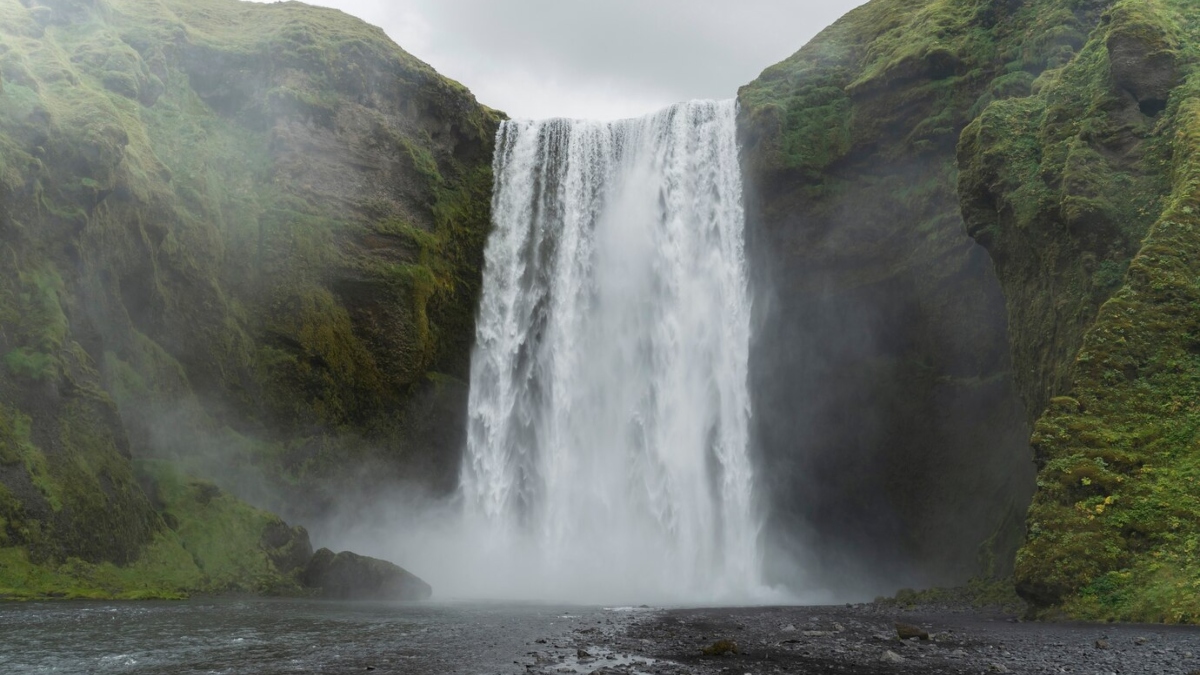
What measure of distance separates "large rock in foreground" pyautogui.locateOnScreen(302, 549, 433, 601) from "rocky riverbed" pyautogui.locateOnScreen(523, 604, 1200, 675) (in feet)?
44.1

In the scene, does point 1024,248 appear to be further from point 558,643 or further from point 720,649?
point 558,643

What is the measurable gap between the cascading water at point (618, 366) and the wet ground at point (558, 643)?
1497 cm

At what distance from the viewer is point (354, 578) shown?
30000 mm

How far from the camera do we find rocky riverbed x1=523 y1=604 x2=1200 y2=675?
39.2ft

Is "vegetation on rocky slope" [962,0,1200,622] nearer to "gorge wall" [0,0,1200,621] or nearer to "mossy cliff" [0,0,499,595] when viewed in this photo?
"gorge wall" [0,0,1200,621]

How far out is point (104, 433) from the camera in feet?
89.8

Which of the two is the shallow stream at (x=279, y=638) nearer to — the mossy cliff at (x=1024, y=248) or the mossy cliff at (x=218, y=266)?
the mossy cliff at (x=218, y=266)

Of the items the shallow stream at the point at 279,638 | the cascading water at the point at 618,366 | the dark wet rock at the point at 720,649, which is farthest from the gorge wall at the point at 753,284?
the dark wet rock at the point at 720,649

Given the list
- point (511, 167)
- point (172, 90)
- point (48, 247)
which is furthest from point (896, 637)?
point (172, 90)

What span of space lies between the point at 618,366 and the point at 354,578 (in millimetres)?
15436

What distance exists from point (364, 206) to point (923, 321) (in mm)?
24216

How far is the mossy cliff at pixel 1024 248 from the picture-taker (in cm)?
1895

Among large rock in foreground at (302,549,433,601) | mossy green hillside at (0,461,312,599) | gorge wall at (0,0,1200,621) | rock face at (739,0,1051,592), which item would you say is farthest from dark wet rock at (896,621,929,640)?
mossy green hillside at (0,461,312,599)

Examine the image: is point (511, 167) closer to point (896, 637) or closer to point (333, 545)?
point (333, 545)
